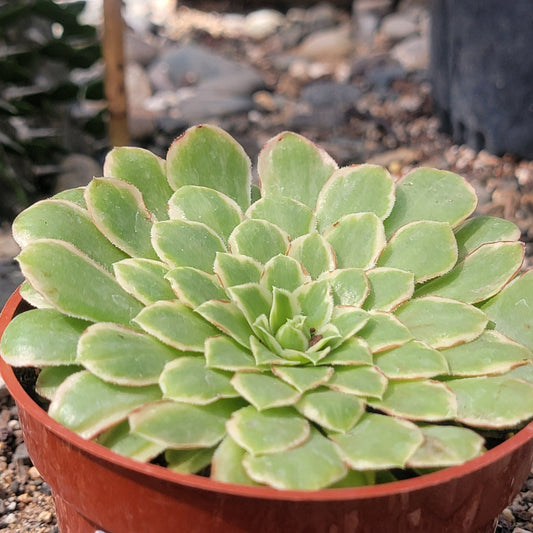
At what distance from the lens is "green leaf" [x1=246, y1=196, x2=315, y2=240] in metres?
1.00

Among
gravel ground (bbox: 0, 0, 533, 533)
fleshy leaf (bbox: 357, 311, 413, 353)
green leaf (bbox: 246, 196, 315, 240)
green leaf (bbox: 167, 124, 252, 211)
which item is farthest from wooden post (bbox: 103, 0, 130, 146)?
fleshy leaf (bbox: 357, 311, 413, 353)

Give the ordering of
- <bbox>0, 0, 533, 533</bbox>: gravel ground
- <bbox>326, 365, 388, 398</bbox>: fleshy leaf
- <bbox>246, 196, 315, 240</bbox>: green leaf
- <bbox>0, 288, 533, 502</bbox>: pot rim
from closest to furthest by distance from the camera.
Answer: <bbox>0, 288, 533, 502</bbox>: pot rim
<bbox>326, 365, 388, 398</bbox>: fleshy leaf
<bbox>246, 196, 315, 240</bbox>: green leaf
<bbox>0, 0, 533, 533</bbox>: gravel ground

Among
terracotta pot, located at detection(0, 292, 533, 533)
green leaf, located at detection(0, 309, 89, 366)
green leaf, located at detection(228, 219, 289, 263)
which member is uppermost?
green leaf, located at detection(228, 219, 289, 263)

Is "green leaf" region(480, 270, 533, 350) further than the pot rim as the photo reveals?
Yes

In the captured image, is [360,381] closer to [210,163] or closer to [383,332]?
[383,332]

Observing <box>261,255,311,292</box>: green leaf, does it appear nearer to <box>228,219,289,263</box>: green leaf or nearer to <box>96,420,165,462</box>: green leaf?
<box>228,219,289,263</box>: green leaf

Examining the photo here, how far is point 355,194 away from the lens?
3.37 ft

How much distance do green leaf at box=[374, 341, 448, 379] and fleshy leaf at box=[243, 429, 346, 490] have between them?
13cm

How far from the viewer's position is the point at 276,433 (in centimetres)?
75

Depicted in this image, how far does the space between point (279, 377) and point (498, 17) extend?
2026 millimetres

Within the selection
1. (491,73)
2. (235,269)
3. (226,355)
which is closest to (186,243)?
(235,269)

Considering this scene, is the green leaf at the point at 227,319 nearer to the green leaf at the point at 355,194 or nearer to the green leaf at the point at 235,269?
the green leaf at the point at 235,269

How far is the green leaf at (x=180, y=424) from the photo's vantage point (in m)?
0.73

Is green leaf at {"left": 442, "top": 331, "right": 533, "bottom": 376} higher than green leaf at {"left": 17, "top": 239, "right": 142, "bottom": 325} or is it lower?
lower
